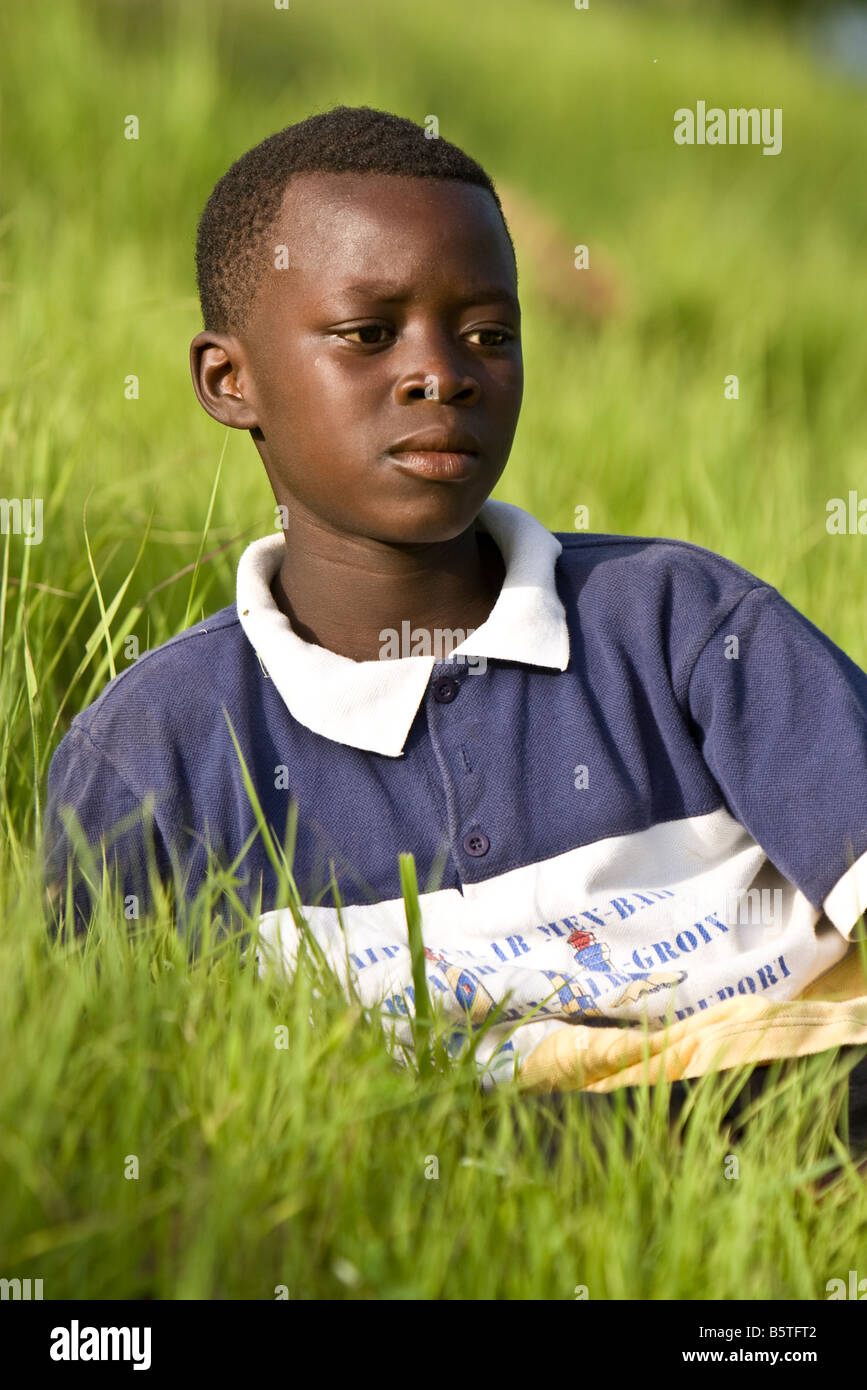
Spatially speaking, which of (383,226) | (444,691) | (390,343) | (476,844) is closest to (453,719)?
(444,691)

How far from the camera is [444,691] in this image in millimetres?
1510

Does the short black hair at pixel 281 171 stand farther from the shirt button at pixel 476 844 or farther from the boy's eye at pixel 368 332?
the shirt button at pixel 476 844

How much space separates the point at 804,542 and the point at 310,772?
133 cm

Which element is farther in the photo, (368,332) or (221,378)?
(221,378)

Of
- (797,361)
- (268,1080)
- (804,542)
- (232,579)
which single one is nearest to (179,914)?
(268,1080)

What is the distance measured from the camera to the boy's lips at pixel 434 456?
4.62 ft

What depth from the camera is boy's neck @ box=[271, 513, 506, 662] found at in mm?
1563

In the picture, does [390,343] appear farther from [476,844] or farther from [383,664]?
[476,844]

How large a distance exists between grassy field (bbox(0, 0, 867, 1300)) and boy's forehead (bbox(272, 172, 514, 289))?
0.32m

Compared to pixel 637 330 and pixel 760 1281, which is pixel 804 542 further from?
pixel 637 330

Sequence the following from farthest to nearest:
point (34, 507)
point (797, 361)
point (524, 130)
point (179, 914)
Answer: point (524, 130) < point (797, 361) < point (34, 507) < point (179, 914)

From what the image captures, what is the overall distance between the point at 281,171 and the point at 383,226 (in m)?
0.18

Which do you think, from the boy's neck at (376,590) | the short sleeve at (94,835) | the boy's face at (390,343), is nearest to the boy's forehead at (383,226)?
the boy's face at (390,343)

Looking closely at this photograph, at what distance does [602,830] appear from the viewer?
4.91ft
